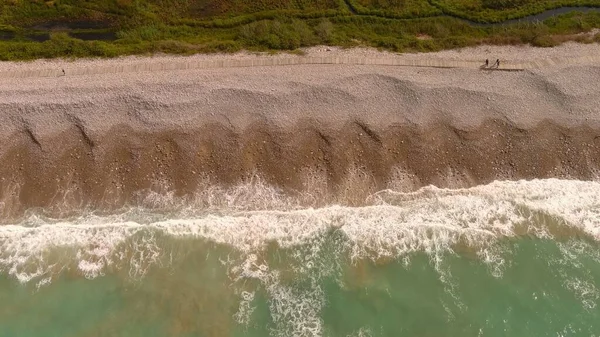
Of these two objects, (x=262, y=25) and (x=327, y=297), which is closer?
(x=327, y=297)

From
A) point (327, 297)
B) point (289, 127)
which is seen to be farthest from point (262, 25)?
point (327, 297)

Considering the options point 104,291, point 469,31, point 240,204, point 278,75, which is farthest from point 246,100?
point 469,31

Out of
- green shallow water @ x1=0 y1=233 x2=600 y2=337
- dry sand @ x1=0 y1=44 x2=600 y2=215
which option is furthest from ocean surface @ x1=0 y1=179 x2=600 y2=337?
dry sand @ x1=0 y1=44 x2=600 y2=215

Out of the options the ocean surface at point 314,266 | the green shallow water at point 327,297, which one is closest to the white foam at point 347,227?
the ocean surface at point 314,266

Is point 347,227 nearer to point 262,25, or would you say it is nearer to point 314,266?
point 314,266

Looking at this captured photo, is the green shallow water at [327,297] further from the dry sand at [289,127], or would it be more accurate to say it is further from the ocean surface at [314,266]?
the dry sand at [289,127]

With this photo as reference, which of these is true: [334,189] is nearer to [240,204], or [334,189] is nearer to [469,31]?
[240,204]

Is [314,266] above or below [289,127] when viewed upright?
below
